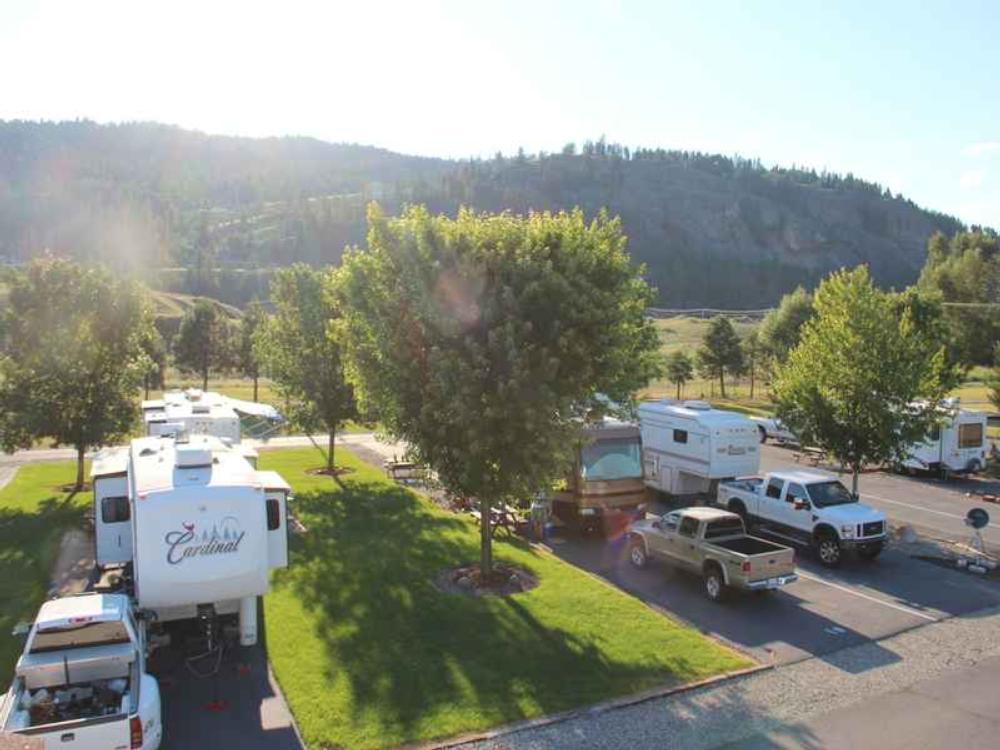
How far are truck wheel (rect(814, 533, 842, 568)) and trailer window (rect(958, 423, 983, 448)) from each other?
51.4 ft

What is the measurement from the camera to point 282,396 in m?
28.2

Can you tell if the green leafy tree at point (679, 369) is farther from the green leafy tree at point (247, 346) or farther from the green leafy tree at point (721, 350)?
the green leafy tree at point (247, 346)

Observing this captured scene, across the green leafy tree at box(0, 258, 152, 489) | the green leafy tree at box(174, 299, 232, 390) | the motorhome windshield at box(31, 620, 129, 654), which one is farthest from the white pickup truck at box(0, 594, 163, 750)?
the green leafy tree at box(174, 299, 232, 390)

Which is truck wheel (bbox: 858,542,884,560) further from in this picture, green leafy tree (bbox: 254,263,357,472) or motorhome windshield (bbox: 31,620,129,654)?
green leafy tree (bbox: 254,263,357,472)

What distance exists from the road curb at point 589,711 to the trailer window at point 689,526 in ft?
13.8

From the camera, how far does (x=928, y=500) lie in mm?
26156

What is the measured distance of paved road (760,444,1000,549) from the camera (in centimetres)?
2212

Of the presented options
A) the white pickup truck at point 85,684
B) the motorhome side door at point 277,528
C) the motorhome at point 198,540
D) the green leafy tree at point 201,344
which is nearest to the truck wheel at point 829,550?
the motorhome side door at point 277,528

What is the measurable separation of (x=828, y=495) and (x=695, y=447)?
5022 mm

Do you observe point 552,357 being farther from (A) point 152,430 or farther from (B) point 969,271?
(B) point 969,271

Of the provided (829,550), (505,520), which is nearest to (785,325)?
(829,550)

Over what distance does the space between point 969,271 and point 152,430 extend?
64944 millimetres

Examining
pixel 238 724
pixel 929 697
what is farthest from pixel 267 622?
pixel 929 697

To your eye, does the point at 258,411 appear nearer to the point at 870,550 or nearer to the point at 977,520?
the point at 870,550
